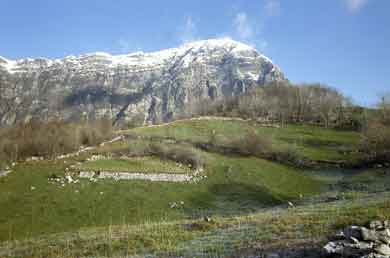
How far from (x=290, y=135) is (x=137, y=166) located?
59.7m

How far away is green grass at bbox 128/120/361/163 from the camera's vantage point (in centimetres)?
7699

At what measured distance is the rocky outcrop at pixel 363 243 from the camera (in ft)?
41.3

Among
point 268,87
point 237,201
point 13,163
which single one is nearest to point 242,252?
point 237,201

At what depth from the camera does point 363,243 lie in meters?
A: 13.3

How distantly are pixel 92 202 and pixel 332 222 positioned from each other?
23.9 m

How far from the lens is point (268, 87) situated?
7239 inches

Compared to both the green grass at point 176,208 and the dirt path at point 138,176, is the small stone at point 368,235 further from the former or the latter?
the dirt path at point 138,176

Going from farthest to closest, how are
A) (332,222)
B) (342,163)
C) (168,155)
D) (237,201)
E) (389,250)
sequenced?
(342,163), (168,155), (237,201), (332,222), (389,250)

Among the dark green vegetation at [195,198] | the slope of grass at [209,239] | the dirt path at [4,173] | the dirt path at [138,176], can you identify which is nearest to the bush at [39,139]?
the dark green vegetation at [195,198]

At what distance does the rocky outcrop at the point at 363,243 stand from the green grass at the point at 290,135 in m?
56.3

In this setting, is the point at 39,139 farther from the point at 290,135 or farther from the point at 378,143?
the point at 290,135

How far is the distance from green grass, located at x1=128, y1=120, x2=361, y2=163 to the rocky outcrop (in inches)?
2217

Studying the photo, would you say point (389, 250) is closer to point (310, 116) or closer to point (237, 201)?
point (237, 201)

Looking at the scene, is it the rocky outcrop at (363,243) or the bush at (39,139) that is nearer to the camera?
the rocky outcrop at (363,243)
